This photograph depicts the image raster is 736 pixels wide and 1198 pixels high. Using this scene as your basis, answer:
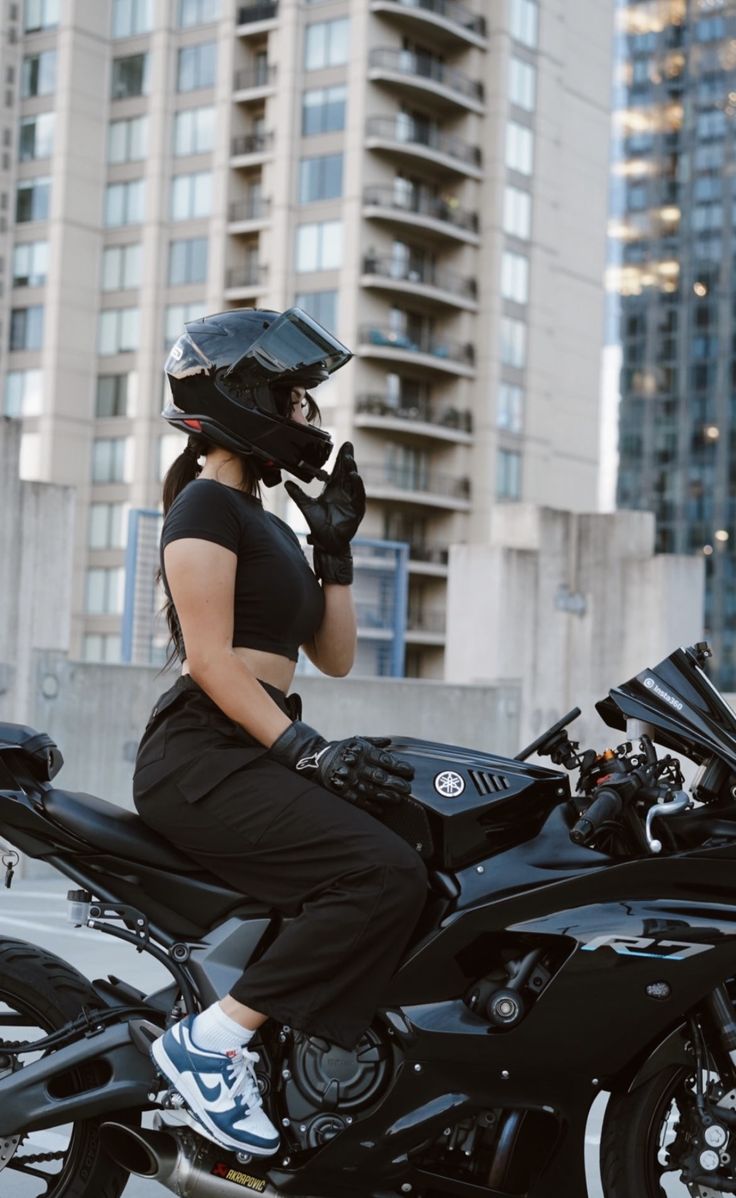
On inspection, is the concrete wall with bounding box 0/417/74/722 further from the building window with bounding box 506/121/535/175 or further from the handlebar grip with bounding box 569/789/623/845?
the building window with bounding box 506/121/535/175

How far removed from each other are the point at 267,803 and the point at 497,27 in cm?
6109

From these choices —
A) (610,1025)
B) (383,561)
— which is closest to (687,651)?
(610,1025)

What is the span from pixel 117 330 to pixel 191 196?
18.5 feet

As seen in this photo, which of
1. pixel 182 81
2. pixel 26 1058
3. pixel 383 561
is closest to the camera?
pixel 26 1058

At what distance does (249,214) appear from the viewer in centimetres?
5825

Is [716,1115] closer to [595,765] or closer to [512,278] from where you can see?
[595,765]

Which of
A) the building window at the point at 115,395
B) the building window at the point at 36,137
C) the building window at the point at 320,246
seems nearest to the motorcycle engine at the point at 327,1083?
the building window at the point at 320,246

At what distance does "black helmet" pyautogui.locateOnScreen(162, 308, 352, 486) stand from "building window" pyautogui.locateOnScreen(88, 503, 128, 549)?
178 ft

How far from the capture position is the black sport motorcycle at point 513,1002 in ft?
12.1

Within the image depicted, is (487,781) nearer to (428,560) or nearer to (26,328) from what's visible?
(428,560)

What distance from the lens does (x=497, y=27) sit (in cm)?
6059

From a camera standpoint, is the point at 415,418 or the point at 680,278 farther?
the point at 680,278

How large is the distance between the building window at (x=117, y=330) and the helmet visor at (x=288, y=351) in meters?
57.1

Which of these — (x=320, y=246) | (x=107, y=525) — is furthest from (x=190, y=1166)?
(x=107, y=525)
